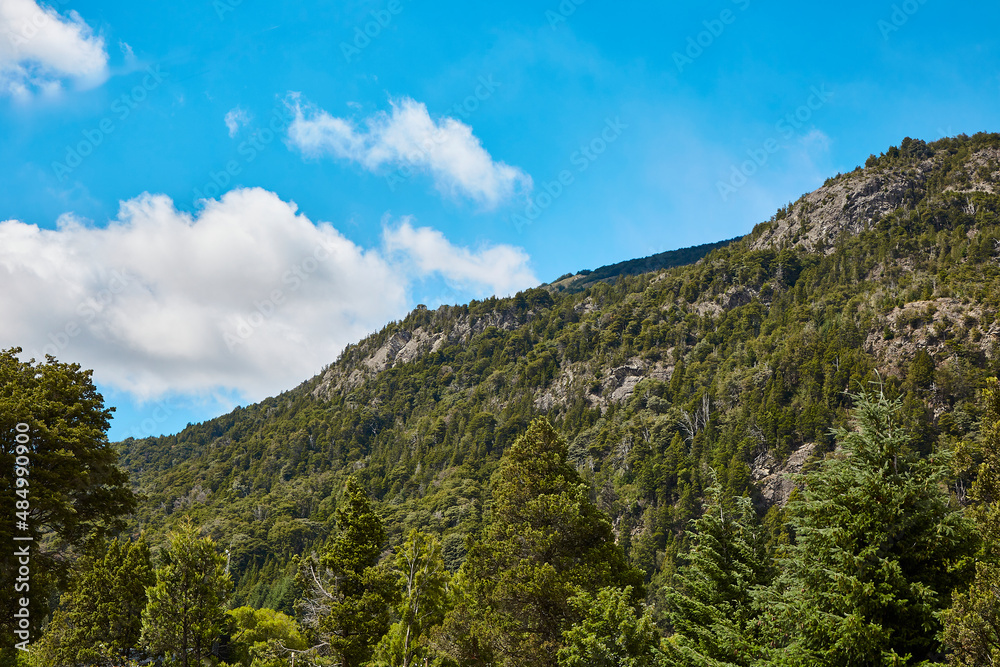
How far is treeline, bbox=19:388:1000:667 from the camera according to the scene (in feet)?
37.5

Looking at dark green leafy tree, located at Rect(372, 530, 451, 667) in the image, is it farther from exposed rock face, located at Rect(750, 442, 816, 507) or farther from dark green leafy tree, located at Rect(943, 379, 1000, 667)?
exposed rock face, located at Rect(750, 442, 816, 507)

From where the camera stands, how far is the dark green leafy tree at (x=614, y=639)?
14773 mm

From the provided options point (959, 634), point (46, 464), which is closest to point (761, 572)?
point (959, 634)

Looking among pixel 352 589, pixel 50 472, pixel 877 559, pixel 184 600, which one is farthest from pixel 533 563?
pixel 50 472

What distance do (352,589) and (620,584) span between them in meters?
12.3

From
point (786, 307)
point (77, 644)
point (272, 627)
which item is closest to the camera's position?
point (77, 644)

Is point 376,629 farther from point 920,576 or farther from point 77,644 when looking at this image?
point 920,576

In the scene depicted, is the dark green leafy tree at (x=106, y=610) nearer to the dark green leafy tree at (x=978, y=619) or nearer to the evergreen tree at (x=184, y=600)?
the evergreen tree at (x=184, y=600)

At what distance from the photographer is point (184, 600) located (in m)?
23.0

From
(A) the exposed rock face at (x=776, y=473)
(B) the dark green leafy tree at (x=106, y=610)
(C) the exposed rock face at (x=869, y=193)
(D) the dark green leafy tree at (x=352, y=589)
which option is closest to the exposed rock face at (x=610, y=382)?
(A) the exposed rock face at (x=776, y=473)

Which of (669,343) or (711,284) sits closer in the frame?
(669,343)

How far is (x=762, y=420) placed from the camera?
11838 cm

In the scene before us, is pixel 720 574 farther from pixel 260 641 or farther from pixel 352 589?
pixel 260 641

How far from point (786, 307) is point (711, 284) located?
3415 cm
